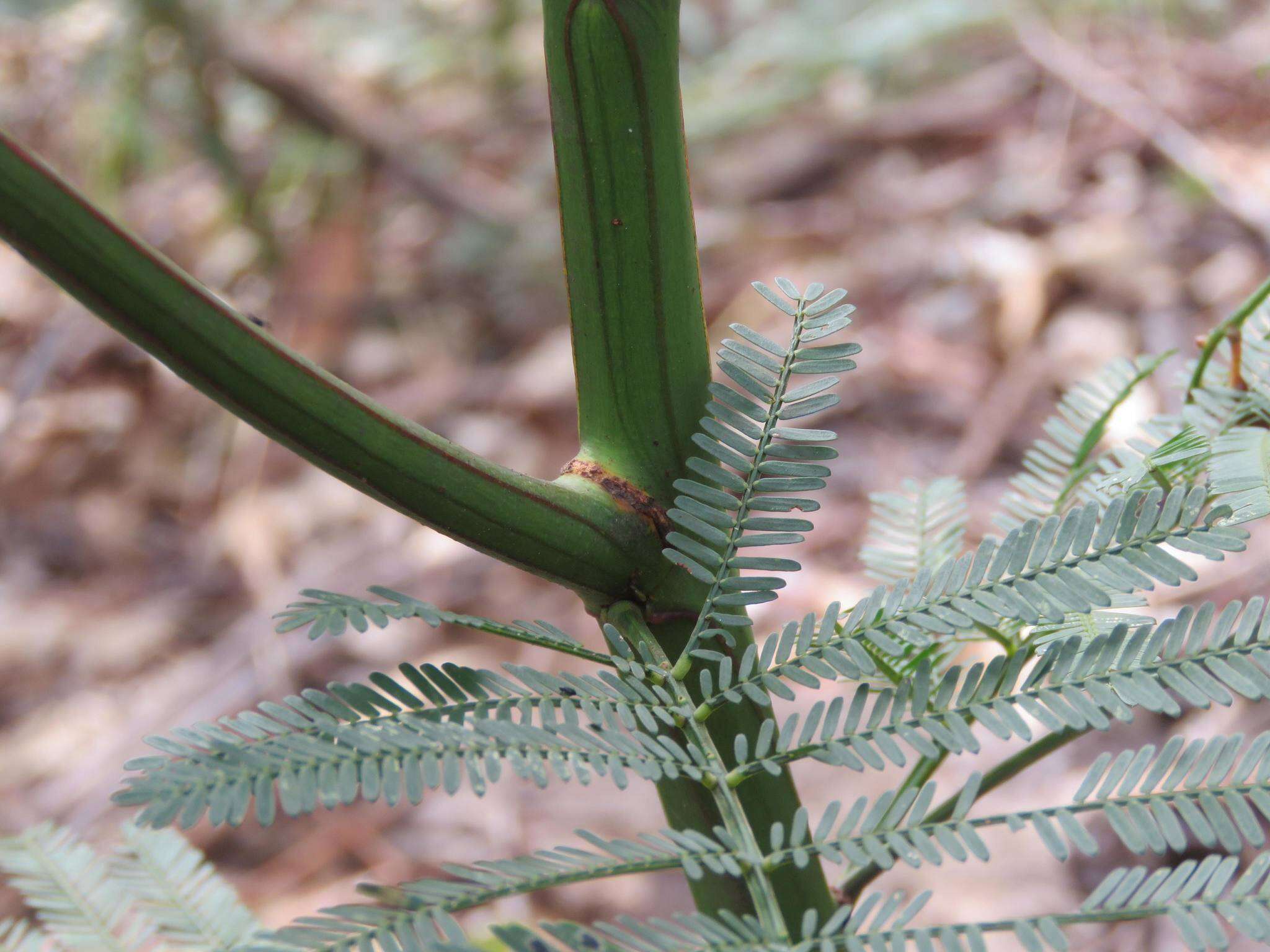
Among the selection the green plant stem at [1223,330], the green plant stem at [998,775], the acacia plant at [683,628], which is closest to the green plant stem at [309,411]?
the acacia plant at [683,628]

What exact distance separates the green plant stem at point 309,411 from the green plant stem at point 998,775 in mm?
168

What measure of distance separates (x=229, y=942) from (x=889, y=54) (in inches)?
104

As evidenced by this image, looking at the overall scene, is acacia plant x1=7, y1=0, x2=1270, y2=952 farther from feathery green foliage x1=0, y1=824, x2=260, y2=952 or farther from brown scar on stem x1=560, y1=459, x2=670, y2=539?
feathery green foliage x1=0, y1=824, x2=260, y2=952

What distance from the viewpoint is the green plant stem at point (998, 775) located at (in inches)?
17.7

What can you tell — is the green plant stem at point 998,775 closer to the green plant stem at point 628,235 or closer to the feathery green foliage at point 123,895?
the green plant stem at point 628,235

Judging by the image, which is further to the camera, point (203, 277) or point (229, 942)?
point (203, 277)

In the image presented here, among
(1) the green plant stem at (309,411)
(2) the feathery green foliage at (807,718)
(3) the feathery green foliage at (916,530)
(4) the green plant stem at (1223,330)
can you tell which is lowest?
(2) the feathery green foliage at (807,718)

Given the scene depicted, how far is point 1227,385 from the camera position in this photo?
1.85ft

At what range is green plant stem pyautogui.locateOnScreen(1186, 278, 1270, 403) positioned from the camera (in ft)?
1.69

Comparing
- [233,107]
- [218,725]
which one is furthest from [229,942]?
[233,107]

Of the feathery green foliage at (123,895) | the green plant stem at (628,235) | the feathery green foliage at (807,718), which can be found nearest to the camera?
the feathery green foliage at (807,718)

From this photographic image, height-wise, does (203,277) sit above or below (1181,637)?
above

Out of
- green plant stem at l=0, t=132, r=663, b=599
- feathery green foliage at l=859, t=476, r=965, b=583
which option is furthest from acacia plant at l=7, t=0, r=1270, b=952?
feathery green foliage at l=859, t=476, r=965, b=583

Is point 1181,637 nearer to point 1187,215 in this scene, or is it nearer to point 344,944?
point 344,944
